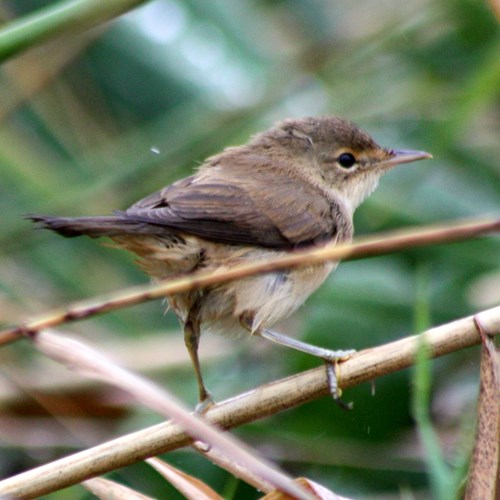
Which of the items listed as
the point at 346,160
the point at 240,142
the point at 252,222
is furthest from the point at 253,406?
the point at 240,142

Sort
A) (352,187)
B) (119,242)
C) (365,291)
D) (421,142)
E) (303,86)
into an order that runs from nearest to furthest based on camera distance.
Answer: (119,242)
(352,187)
(365,291)
(421,142)
(303,86)

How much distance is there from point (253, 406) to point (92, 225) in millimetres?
616

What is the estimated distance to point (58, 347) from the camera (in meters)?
1.99

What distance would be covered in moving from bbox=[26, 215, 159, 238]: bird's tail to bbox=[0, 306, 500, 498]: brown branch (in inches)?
20.5

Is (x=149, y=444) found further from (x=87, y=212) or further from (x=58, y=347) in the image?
(x=87, y=212)

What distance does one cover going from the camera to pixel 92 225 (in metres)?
2.54

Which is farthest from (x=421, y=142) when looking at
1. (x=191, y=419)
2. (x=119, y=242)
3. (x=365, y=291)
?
(x=191, y=419)

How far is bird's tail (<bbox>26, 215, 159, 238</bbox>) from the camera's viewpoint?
2.41 meters

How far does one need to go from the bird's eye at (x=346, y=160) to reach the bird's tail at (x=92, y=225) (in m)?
1.07

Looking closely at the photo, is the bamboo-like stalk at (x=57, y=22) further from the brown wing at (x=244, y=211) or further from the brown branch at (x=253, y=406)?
the brown branch at (x=253, y=406)

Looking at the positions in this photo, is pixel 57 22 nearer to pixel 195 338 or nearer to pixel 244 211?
pixel 244 211

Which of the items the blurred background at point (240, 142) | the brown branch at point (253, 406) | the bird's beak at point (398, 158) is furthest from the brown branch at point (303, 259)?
the bird's beak at point (398, 158)

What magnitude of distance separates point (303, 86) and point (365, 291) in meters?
1.40

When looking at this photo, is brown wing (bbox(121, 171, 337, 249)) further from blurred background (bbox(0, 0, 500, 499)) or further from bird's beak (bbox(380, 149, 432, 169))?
blurred background (bbox(0, 0, 500, 499))
